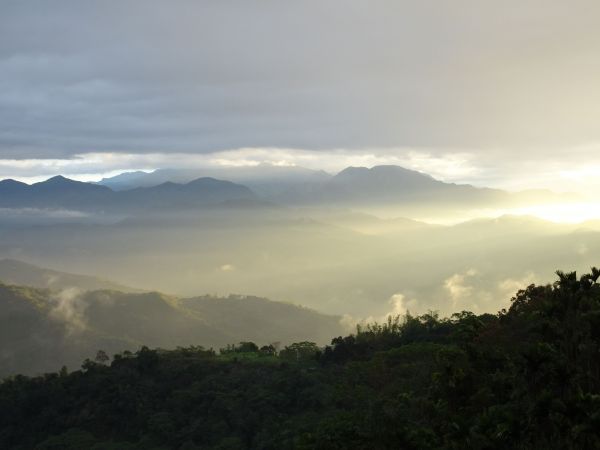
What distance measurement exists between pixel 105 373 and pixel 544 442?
311 feet

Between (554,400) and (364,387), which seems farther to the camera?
(364,387)

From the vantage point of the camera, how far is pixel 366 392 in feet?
238

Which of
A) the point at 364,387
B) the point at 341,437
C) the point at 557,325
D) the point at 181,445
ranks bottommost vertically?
the point at 181,445

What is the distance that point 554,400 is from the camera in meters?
31.3

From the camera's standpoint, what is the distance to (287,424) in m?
81.3

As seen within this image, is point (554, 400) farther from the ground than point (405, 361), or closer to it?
farther from the ground

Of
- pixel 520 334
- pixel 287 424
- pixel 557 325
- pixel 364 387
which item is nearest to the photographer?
pixel 557 325

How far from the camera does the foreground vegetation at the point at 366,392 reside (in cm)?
3402

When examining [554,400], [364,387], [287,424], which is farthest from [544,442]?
[287,424]

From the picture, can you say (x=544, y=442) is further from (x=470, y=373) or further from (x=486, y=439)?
(x=470, y=373)

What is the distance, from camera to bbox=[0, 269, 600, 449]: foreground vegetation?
34.0 m

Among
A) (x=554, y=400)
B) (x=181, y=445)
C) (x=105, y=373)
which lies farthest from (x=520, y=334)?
(x=105, y=373)

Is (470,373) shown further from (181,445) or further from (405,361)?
(181,445)

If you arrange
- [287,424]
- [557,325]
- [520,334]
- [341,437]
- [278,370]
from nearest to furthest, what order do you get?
1. [341,437]
2. [557,325]
3. [520,334]
4. [287,424]
5. [278,370]
